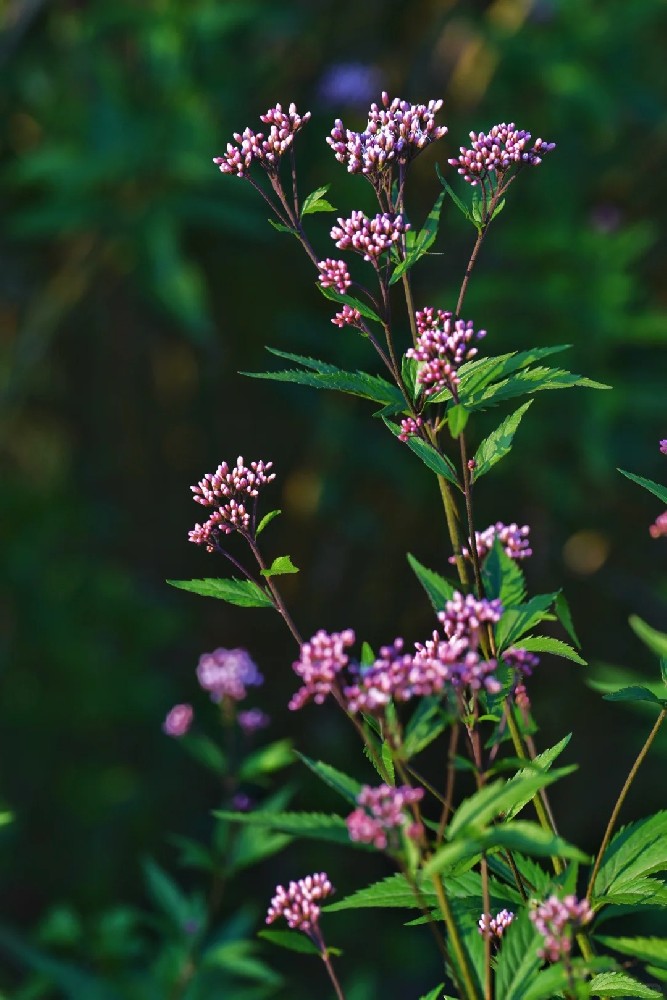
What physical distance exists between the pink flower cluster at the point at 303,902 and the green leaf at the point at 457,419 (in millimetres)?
399

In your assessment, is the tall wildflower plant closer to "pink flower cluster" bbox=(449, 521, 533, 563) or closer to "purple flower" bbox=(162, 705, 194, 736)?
"pink flower cluster" bbox=(449, 521, 533, 563)

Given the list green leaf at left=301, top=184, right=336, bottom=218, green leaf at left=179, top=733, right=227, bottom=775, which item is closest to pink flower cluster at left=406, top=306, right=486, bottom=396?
green leaf at left=301, top=184, right=336, bottom=218

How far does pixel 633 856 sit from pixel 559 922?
217 mm

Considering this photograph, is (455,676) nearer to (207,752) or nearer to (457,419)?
(457,419)

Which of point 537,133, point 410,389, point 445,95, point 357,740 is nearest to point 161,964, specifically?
point 410,389

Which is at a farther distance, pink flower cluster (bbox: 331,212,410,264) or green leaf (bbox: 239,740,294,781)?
green leaf (bbox: 239,740,294,781)

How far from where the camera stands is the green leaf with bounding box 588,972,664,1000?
3.02 feet

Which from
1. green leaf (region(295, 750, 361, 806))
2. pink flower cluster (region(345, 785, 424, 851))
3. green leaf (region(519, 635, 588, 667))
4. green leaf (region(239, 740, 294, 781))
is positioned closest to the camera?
pink flower cluster (region(345, 785, 424, 851))

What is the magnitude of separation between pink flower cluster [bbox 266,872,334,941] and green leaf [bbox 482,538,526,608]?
281mm

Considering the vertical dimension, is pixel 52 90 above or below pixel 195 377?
above

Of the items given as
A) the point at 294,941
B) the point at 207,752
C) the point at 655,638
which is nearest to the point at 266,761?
the point at 207,752

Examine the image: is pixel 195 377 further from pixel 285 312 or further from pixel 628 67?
pixel 628 67

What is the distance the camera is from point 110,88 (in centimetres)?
404

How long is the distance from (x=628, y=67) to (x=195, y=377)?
2.18 m
